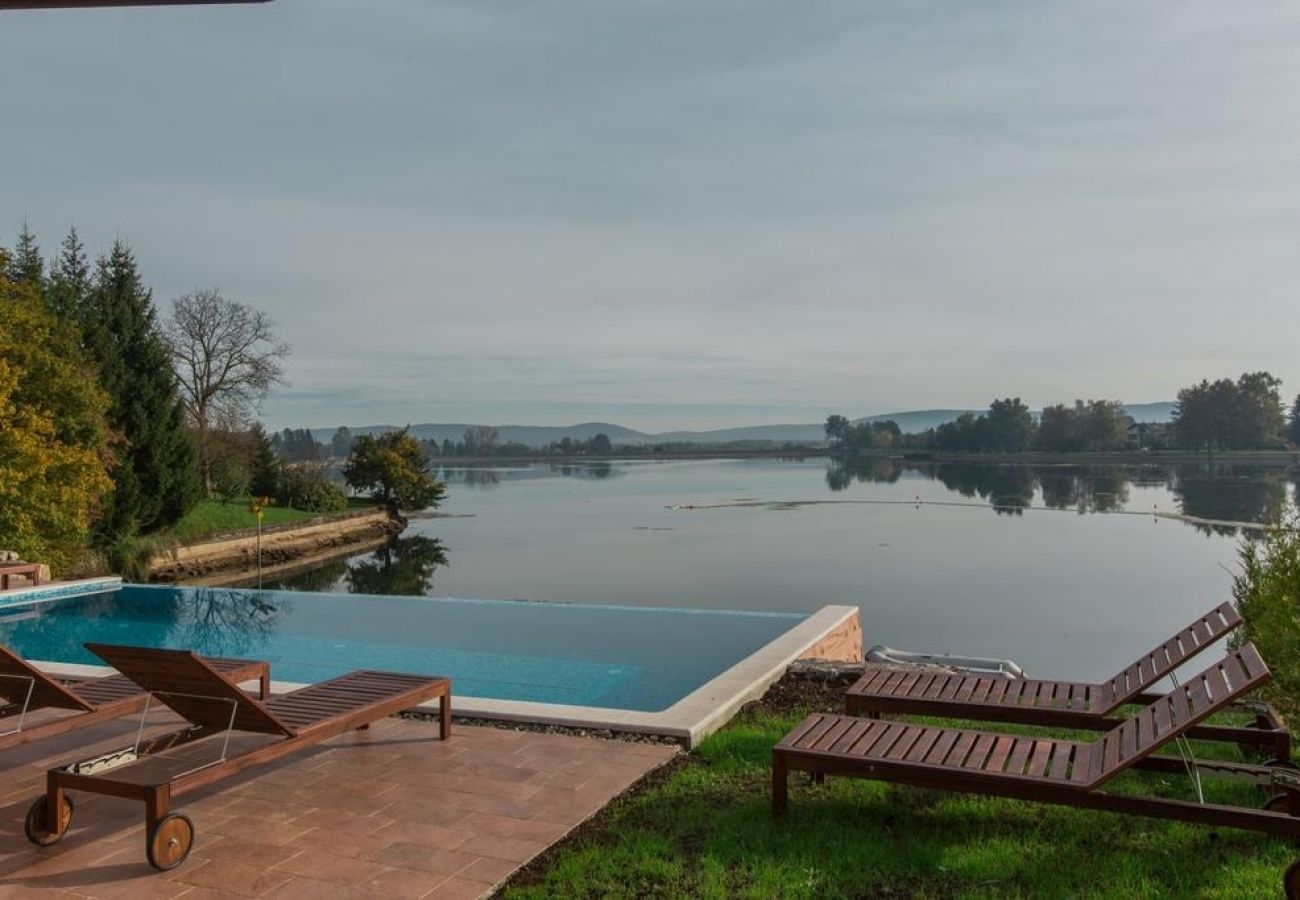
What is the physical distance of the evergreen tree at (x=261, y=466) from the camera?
1309 inches

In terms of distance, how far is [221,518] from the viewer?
28.4m

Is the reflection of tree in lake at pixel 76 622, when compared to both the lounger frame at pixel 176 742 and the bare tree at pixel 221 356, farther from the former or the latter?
the bare tree at pixel 221 356

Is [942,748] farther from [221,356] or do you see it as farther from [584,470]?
[584,470]

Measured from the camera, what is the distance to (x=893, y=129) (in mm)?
12680

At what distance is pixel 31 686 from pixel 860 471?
9964 centimetres

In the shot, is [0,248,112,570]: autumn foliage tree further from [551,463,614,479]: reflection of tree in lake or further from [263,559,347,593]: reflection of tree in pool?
[551,463,614,479]: reflection of tree in lake

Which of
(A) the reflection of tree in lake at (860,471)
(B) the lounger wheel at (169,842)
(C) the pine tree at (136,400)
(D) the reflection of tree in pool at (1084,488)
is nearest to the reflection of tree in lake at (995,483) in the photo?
(D) the reflection of tree in pool at (1084,488)

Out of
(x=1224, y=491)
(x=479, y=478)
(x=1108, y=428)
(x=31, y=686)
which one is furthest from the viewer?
(x=479, y=478)

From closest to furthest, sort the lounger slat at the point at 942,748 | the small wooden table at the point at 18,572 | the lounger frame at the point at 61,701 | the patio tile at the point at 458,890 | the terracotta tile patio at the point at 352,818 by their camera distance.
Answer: the patio tile at the point at 458,890 < the terracotta tile patio at the point at 352,818 < the lounger slat at the point at 942,748 < the lounger frame at the point at 61,701 < the small wooden table at the point at 18,572

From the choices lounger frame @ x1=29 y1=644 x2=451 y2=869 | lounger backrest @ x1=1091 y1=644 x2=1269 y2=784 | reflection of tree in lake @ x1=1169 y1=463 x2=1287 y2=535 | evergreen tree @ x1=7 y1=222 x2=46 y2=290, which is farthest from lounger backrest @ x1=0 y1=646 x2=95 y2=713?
reflection of tree in lake @ x1=1169 y1=463 x2=1287 y2=535

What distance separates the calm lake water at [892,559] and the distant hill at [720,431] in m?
41.7

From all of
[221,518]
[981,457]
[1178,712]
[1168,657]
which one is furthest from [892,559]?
[981,457]

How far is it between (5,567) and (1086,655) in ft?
58.2

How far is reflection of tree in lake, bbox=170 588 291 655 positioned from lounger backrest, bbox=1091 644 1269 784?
24.7ft
